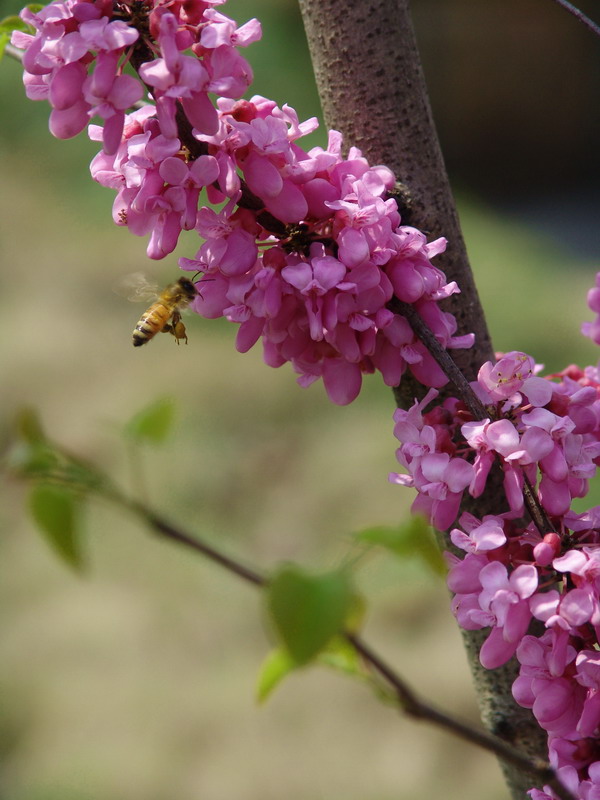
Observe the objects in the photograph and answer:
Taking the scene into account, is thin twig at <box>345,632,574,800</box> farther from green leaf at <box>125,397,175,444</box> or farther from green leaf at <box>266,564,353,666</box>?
green leaf at <box>125,397,175,444</box>

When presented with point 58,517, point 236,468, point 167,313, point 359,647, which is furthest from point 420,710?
point 236,468

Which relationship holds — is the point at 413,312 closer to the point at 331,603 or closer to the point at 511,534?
the point at 511,534

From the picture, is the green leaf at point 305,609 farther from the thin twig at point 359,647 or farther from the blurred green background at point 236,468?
the blurred green background at point 236,468

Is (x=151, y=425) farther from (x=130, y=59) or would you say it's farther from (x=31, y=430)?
(x=130, y=59)

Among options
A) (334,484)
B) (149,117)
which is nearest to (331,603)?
(149,117)

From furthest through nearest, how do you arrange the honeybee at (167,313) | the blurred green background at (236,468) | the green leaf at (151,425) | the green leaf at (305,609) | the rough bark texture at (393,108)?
the blurred green background at (236,468)
the honeybee at (167,313)
the rough bark texture at (393,108)
the green leaf at (151,425)
the green leaf at (305,609)

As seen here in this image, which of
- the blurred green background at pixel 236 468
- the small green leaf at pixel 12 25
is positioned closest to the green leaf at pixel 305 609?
the small green leaf at pixel 12 25
